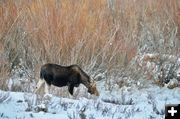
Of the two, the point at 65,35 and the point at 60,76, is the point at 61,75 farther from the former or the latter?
the point at 65,35

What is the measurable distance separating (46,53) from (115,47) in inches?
39.6

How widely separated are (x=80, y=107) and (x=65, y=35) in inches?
78.1

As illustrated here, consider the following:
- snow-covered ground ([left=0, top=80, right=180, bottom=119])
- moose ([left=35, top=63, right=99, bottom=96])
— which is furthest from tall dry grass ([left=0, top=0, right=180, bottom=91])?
snow-covered ground ([left=0, top=80, right=180, bottom=119])

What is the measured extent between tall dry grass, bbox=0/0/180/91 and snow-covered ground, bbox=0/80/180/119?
3.92ft

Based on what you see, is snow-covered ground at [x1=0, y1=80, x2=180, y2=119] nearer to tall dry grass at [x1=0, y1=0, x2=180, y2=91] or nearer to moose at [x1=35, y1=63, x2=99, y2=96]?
moose at [x1=35, y1=63, x2=99, y2=96]

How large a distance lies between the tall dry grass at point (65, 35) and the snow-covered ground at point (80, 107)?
1.19m

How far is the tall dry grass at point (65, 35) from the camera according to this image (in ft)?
24.6

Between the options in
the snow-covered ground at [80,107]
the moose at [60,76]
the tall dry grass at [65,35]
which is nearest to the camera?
the snow-covered ground at [80,107]

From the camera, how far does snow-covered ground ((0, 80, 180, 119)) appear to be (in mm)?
5366

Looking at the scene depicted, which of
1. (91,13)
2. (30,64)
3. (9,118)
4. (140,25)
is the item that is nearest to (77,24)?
(91,13)

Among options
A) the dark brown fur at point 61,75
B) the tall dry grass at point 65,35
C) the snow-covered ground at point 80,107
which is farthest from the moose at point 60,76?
the tall dry grass at point 65,35

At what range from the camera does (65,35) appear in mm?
7434

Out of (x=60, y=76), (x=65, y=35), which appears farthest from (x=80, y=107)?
(x=65, y=35)

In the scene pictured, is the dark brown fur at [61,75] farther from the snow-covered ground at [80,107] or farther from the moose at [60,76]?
the snow-covered ground at [80,107]
